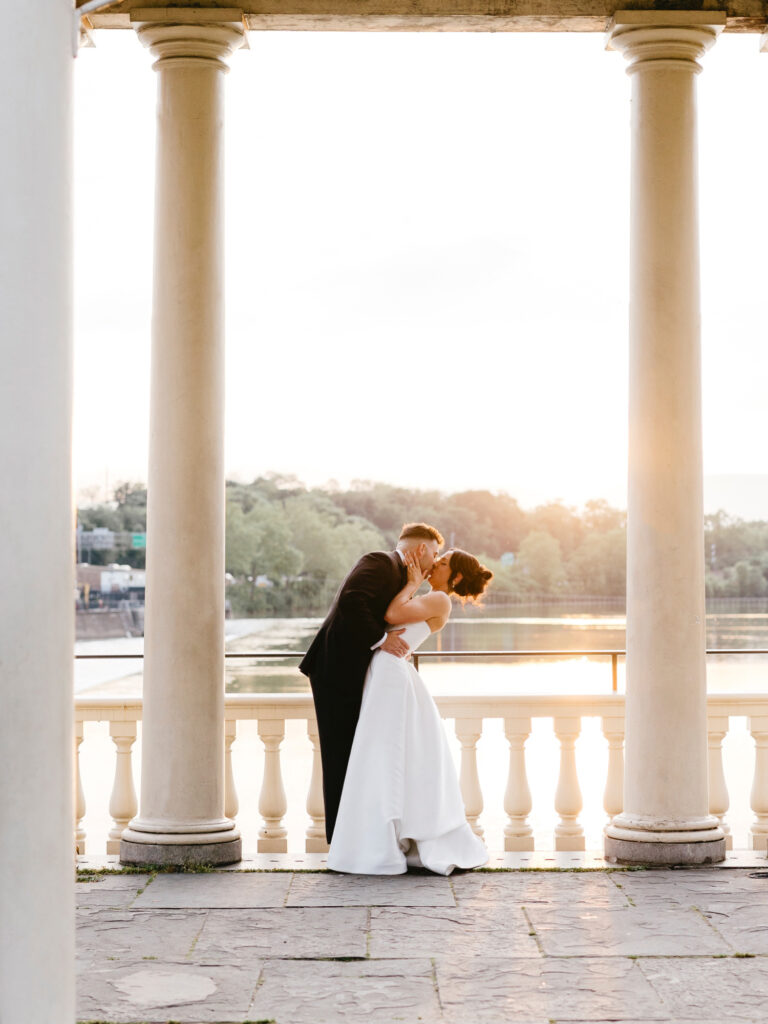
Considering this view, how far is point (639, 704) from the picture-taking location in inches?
458

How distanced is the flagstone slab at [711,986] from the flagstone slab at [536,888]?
5.32ft

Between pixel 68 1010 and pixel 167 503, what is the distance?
694 centimetres

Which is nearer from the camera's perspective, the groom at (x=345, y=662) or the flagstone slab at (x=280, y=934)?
the flagstone slab at (x=280, y=934)

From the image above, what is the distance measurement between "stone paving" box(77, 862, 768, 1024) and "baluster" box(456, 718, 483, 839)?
4.31 feet

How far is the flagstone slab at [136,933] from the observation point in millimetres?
8648

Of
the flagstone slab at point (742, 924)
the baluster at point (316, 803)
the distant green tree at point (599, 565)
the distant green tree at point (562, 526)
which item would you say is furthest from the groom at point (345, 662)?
the distant green tree at point (562, 526)

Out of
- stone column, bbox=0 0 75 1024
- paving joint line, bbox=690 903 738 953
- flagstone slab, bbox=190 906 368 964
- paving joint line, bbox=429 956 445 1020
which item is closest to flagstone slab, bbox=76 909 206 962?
flagstone slab, bbox=190 906 368 964

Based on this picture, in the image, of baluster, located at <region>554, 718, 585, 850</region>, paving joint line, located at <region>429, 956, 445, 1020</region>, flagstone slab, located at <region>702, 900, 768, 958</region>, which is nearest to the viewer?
paving joint line, located at <region>429, 956, 445, 1020</region>

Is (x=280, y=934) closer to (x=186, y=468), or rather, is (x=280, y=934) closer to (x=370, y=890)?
(x=370, y=890)

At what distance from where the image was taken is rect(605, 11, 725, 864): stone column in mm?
11516

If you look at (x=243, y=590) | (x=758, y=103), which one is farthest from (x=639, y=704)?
(x=758, y=103)

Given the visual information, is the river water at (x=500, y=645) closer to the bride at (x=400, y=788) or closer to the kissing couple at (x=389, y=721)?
the kissing couple at (x=389, y=721)

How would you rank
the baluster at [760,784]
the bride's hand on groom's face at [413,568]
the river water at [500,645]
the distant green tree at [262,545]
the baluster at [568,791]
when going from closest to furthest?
the bride's hand on groom's face at [413,568], the baluster at [760,784], the baluster at [568,791], the river water at [500,645], the distant green tree at [262,545]

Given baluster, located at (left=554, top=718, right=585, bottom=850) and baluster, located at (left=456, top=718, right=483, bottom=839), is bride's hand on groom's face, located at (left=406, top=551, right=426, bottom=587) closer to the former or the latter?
baluster, located at (left=456, top=718, right=483, bottom=839)
